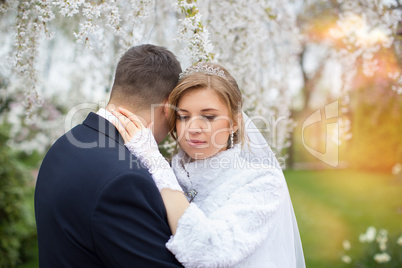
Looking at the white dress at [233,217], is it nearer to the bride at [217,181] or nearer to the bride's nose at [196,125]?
the bride at [217,181]

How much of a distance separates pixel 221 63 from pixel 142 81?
1301 mm

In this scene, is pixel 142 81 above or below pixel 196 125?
above

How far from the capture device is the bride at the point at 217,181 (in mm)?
1655

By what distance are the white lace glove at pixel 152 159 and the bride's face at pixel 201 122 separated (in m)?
0.33

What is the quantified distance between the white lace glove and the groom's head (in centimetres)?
22

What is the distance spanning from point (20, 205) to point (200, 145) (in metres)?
3.69

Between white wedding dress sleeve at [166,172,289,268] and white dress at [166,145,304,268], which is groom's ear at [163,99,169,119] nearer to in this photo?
white dress at [166,145,304,268]

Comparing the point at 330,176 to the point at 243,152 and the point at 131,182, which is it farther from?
the point at 131,182

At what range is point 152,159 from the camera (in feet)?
5.91

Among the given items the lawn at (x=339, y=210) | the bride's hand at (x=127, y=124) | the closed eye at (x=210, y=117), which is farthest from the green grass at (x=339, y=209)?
the bride's hand at (x=127, y=124)

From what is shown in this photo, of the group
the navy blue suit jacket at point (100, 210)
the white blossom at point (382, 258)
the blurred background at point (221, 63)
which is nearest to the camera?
the navy blue suit jacket at point (100, 210)

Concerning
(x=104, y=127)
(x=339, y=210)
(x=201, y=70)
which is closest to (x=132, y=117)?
(x=104, y=127)

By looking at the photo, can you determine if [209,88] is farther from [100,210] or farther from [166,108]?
[100,210]

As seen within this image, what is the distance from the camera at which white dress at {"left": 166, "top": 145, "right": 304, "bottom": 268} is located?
5.34ft
